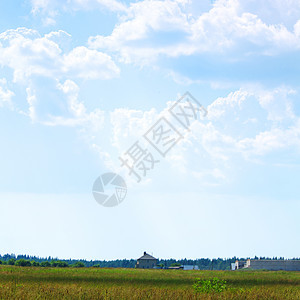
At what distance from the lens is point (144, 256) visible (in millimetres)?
145000

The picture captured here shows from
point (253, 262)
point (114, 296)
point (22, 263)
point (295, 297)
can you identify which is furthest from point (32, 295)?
point (253, 262)

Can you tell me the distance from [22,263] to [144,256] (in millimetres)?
40347

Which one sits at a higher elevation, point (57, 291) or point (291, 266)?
point (57, 291)

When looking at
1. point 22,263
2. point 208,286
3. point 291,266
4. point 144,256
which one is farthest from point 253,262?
point 208,286

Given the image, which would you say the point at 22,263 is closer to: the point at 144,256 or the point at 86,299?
the point at 144,256

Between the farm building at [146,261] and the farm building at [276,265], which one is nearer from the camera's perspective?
the farm building at [276,265]

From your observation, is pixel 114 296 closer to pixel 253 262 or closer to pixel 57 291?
pixel 57 291

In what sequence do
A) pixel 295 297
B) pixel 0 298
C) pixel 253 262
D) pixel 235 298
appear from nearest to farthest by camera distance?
1. pixel 0 298
2. pixel 235 298
3. pixel 295 297
4. pixel 253 262

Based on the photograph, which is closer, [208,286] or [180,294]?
[180,294]

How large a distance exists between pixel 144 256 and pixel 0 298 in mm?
133325

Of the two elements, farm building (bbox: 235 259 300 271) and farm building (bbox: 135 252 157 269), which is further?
farm building (bbox: 135 252 157 269)

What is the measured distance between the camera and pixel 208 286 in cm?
2012

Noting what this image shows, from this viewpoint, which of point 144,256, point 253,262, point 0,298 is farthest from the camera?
point 144,256

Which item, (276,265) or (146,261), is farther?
(146,261)
